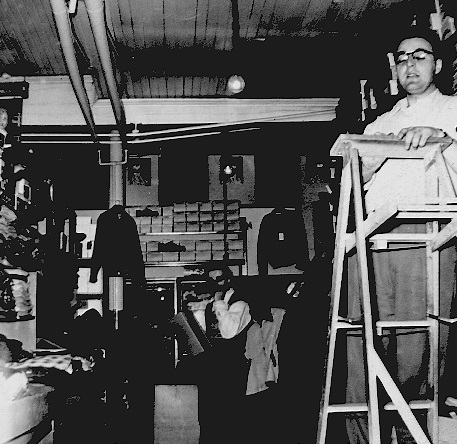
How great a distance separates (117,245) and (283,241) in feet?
10.5

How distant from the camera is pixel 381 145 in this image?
1.87 metres

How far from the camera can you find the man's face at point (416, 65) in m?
2.31

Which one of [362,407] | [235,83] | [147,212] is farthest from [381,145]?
[147,212]

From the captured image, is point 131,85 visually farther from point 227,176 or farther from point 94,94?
point 227,176

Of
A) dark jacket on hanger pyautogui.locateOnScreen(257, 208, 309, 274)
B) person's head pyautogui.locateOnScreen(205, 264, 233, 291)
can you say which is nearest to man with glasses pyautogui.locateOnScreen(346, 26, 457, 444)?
person's head pyautogui.locateOnScreen(205, 264, 233, 291)

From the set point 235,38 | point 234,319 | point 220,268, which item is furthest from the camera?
point 220,268

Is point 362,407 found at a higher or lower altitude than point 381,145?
lower

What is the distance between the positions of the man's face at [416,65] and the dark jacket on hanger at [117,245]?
13.4ft

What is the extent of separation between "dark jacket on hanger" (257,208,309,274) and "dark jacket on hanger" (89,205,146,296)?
2713mm

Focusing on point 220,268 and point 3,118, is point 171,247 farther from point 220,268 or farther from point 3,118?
point 3,118

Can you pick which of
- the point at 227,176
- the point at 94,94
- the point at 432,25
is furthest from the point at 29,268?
the point at 227,176

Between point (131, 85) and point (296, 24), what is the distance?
2.36 m

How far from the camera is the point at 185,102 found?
21.4 feet

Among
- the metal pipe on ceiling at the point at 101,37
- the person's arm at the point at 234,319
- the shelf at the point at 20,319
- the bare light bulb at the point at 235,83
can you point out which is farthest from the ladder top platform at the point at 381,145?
the person's arm at the point at 234,319
